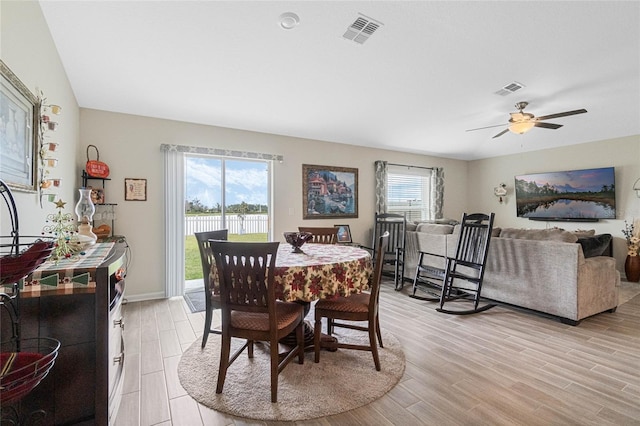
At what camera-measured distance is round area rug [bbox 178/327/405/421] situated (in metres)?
1.78

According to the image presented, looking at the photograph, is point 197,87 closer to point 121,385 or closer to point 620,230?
point 121,385

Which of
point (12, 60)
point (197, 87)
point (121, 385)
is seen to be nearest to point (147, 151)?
point (197, 87)

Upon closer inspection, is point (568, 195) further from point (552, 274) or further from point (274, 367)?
point (274, 367)

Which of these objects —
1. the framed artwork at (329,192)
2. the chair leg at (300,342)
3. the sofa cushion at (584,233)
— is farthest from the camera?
the framed artwork at (329,192)

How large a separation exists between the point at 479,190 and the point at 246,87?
6.11 meters

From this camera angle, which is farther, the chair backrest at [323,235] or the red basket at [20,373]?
the chair backrest at [323,235]

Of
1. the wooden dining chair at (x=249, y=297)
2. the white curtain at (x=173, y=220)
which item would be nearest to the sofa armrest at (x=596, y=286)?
the wooden dining chair at (x=249, y=297)

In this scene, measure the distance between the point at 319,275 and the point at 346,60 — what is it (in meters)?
2.03

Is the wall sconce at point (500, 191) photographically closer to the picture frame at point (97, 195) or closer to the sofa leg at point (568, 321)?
the sofa leg at point (568, 321)

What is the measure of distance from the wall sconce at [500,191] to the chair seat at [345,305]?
5680 mm

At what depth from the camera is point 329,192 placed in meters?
5.38

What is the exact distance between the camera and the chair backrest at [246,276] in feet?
5.89

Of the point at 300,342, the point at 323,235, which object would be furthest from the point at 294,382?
the point at 323,235

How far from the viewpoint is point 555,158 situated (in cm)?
578
